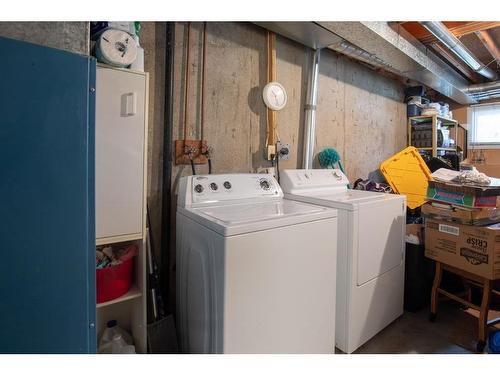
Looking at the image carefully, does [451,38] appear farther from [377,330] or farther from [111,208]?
[111,208]

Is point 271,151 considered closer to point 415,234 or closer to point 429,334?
point 415,234

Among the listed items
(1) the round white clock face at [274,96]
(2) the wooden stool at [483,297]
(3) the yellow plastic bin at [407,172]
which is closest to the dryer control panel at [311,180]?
(1) the round white clock face at [274,96]

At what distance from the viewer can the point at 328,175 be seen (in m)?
2.31

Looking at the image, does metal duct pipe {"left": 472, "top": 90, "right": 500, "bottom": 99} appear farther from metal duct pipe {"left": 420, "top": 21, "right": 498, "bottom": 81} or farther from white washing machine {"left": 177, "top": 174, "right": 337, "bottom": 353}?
white washing machine {"left": 177, "top": 174, "right": 337, "bottom": 353}

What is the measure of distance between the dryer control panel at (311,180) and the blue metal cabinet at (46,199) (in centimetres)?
142

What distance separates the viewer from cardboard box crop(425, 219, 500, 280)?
5.65ft

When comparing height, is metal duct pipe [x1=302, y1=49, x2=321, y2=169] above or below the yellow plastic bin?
above

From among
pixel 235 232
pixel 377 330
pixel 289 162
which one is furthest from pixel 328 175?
pixel 235 232

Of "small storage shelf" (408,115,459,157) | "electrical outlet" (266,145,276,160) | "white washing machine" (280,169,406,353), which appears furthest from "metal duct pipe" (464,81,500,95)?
"electrical outlet" (266,145,276,160)

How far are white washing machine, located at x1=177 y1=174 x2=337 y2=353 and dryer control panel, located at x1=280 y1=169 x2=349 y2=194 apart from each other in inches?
17.7

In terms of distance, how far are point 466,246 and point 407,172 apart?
5.31 ft

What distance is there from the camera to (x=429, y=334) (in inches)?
77.2

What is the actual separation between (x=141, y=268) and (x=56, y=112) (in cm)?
87

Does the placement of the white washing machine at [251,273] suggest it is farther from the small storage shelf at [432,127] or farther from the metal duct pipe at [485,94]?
the metal duct pipe at [485,94]
